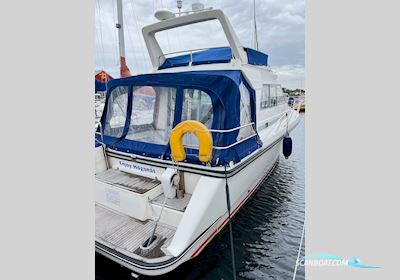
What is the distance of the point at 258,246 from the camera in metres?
4.52

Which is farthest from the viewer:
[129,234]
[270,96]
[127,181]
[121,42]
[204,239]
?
[121,42]

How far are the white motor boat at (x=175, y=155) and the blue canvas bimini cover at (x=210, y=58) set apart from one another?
0.03 m

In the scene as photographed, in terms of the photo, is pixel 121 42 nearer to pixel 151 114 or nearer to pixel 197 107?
pixel 151 114

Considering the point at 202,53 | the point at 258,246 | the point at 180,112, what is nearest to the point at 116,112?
the point at 180,112

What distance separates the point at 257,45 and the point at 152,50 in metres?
7.70

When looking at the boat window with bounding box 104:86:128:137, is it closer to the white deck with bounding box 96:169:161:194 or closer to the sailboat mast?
the white deck with bounding box 96:169:161:194

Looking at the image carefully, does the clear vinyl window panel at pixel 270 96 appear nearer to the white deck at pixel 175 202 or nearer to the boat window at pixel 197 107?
the boat window at pixel 197 107

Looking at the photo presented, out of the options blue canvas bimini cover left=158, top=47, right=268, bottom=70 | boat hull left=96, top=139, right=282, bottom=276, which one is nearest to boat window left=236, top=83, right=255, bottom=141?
boat hull left=96, top=139, right=282, bottom=276

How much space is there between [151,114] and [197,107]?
4.05ft

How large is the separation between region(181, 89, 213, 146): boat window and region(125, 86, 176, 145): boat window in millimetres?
415

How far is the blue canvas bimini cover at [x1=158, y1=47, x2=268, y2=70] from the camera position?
19.1 ft

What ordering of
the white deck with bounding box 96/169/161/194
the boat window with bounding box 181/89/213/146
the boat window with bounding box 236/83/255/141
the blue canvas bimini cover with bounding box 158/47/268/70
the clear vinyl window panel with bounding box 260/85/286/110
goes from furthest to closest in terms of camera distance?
the clear vinyl window panel with bounding box 260/85/286/110
the blue canvas bimini cover with bounding box 158/47/268/70
the boat window with bounding box 236/83/255/141
the boat window with bounding box 181/89/213/146
the white deck with bounding box 96/169/161/194

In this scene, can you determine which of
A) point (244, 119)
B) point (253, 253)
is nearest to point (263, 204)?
point (253, 253)

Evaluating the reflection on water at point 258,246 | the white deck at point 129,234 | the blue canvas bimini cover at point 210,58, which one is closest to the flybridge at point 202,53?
the blue canvas bimini cover at point 210,58
